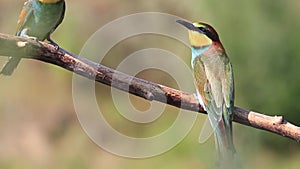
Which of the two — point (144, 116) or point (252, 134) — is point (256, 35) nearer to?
point (252, 134)

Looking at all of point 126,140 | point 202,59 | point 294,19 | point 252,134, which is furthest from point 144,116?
point 202,59

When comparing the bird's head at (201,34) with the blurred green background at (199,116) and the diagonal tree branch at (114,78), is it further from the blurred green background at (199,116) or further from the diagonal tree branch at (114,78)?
the blurred green background at (199,116)

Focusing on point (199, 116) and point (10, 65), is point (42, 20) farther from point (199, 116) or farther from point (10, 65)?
point (199, 116)

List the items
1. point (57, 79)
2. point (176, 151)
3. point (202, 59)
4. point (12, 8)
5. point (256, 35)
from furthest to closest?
point (12, 8) < point (57, 79) < point (176, 151) < point (256, 35) < point (202, 59)

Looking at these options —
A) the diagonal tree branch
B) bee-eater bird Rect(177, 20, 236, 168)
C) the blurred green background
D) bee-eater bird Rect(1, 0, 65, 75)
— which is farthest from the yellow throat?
the blurred green background

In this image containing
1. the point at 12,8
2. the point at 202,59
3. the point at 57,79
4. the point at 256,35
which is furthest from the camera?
the point at 12,8

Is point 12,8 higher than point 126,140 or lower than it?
higher
